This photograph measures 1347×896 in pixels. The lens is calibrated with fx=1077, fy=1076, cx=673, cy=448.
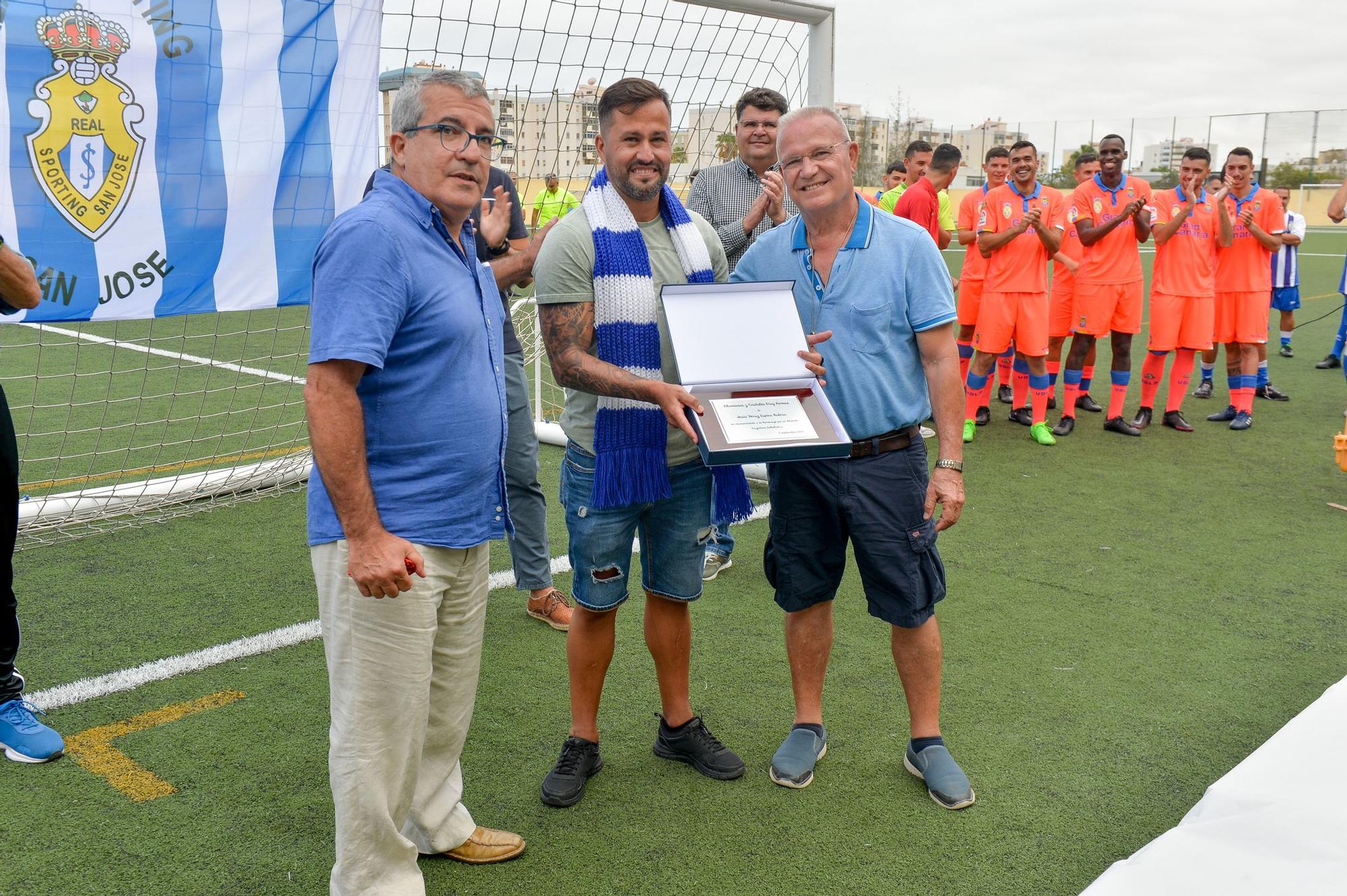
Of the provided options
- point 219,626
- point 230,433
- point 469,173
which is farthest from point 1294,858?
point 230,433

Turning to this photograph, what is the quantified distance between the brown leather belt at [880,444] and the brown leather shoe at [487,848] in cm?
140

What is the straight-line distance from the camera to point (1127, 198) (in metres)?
7.90

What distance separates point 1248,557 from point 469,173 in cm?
442

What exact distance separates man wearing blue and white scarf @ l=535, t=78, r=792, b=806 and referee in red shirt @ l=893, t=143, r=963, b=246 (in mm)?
4594

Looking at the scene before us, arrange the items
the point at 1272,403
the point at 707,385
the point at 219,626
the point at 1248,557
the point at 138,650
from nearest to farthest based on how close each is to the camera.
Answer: the point at 707,385 → the point at 138,650 → the point at 219,626 → the point at 1248,557 → the point at 1272,403

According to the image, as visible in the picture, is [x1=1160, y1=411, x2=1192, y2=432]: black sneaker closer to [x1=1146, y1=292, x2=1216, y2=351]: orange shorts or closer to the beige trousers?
[x1=1146, y1=292, x2=1216, y2=351]: orange shorts

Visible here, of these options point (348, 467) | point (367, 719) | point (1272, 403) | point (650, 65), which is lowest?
point (1272, 403)

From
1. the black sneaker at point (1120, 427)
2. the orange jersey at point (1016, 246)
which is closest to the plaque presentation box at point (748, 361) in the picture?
the orange jersey at point (1016, 246)

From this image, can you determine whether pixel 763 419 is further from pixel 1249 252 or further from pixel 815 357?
pixel 1249 252

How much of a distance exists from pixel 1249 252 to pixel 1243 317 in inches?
20.8

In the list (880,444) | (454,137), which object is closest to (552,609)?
(880,444)

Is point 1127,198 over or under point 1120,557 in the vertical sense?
over

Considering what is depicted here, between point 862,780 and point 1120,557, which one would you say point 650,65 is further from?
point 862,780

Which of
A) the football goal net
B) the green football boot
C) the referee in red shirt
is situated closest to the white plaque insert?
the football goal net
